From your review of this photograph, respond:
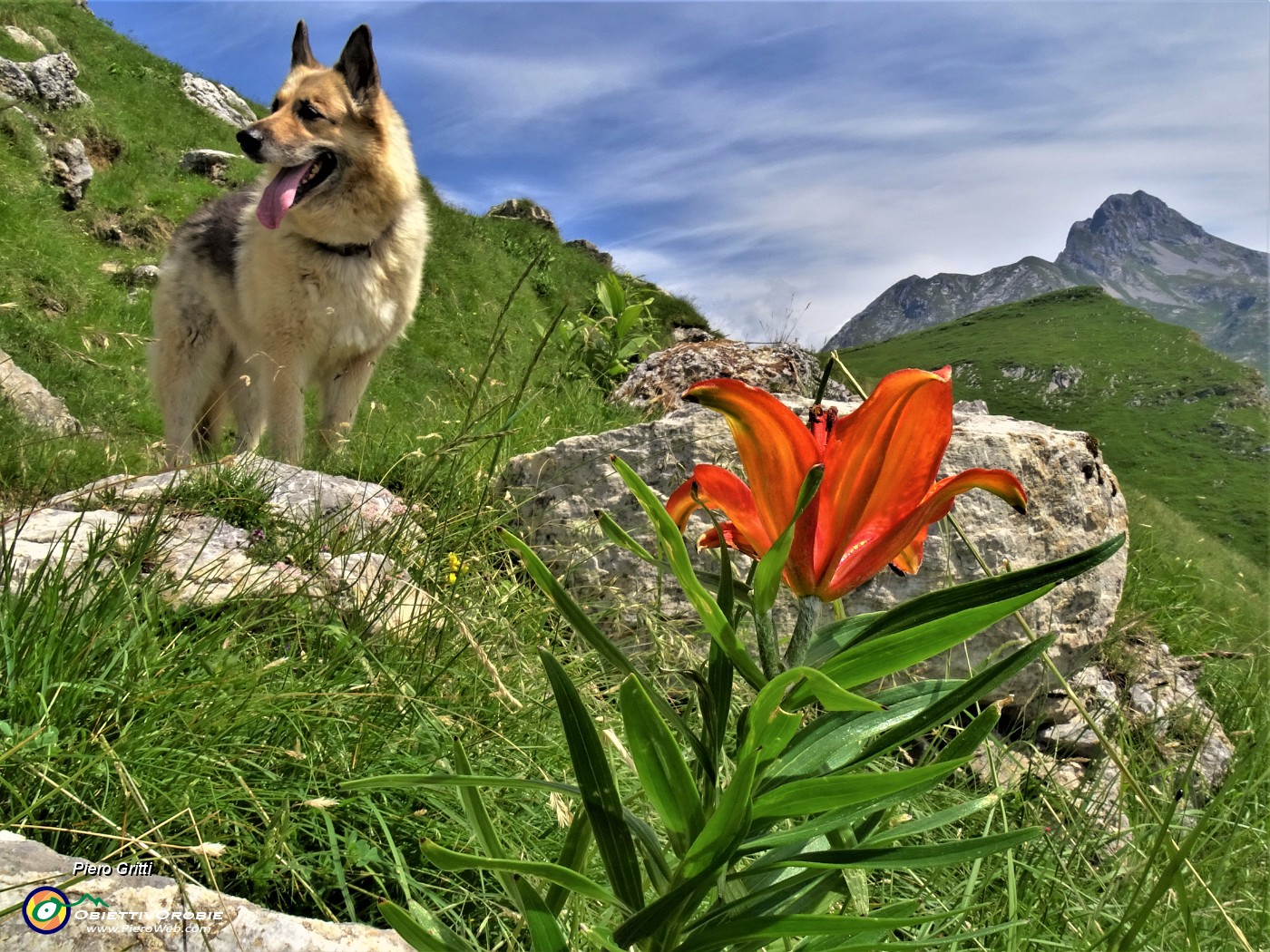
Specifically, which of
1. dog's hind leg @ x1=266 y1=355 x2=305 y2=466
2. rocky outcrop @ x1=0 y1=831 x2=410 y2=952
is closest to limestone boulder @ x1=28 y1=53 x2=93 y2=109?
dog's hind leg @ x1=266 y1=355 x2=305 y2=466

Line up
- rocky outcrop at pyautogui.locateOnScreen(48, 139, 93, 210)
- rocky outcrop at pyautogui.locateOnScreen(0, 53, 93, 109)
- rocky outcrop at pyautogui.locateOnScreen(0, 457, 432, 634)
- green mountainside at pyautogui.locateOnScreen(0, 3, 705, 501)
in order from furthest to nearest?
rocky outcrop at pyautogui.locateOnScreen(0, 53, 93, 109), rocky outcrop at pyautogui.locateOnScreen(48, 139, 93, 210), green mountainside at pyautogui.locateOnScreen(0, 3, 705, 501), rocky outcrop at pyautogui.locateOnScreen(0, 457, 432, 634)

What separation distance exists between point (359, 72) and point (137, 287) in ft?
26.3

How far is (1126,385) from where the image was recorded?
374 feet

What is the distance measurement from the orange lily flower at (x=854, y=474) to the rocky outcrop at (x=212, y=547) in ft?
4.78

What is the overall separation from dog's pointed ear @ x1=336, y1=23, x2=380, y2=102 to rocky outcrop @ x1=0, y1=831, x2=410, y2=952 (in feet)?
15.9

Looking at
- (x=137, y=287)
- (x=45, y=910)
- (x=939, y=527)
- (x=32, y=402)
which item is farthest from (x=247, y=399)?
(x=137, y=287)

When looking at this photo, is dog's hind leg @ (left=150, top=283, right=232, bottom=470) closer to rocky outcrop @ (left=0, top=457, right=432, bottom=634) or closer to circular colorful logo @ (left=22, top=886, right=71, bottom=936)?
rocky outcrop @ (left=0, top=457, right=432, bottom=634)

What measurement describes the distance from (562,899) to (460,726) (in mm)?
954

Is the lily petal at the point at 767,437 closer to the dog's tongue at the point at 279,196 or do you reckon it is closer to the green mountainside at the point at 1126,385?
the dog's tongue at the point at 279,196

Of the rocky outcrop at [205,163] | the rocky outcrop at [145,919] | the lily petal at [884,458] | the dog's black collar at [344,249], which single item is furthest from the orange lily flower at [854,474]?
the rocky outcrop at [205,163]

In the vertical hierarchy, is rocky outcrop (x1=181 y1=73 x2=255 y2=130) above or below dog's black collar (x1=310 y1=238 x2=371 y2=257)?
above

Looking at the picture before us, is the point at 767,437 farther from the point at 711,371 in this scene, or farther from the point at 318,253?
the point at 711,371

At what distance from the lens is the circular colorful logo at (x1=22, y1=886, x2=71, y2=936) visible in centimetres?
120

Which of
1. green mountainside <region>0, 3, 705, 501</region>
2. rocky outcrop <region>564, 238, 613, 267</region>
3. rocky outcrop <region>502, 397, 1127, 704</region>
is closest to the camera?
rocky outcrop <region>502, 397, 1127, 704</region>
